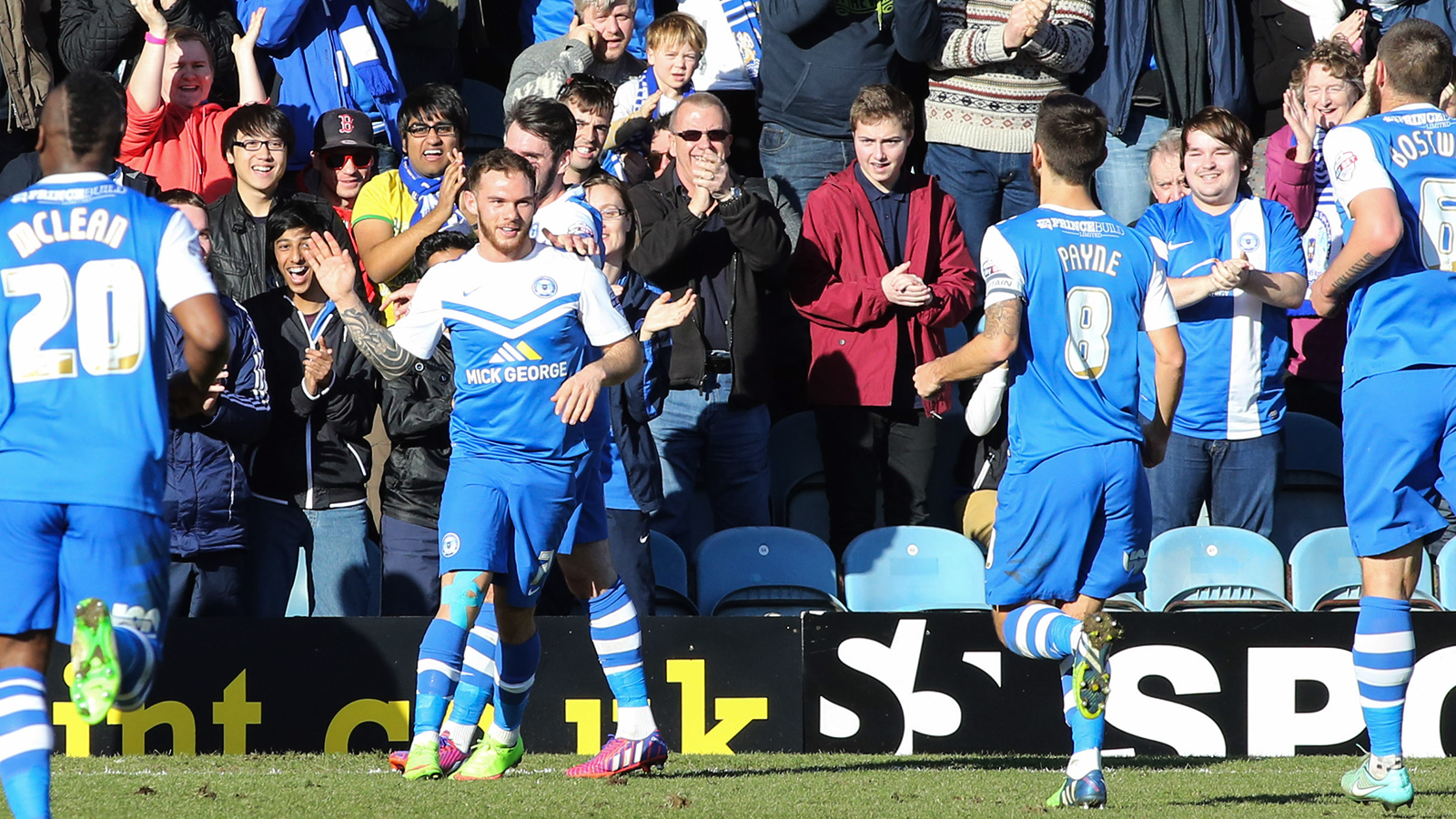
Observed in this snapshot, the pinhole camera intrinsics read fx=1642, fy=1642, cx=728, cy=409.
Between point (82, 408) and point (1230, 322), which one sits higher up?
point (1230, 322)

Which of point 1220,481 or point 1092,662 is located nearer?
point 1092,662

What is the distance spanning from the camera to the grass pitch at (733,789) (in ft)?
17.7

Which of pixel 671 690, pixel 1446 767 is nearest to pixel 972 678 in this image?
pixel 671 690

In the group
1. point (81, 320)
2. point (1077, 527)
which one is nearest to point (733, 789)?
point (1077, 527)

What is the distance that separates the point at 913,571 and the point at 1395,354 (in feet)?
10.3

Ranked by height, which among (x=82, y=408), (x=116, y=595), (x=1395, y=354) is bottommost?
(x=116, y=595)

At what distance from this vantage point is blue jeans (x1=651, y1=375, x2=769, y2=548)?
27.9ft

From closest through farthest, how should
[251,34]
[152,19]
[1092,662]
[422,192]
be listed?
[1092,662]
[422,192]
[152,19]
[251,34]

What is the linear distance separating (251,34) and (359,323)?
3805mm

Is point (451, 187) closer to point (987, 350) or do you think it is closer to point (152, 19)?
point (152, 19)

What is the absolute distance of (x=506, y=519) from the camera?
6.05m

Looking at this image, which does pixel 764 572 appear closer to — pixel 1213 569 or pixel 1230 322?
pixel 1213 569

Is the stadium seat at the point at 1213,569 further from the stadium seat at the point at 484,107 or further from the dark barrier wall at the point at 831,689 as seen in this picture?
the stadium seat at the point at 484,107

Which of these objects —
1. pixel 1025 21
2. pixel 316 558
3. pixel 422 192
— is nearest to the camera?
pixel 316 558
